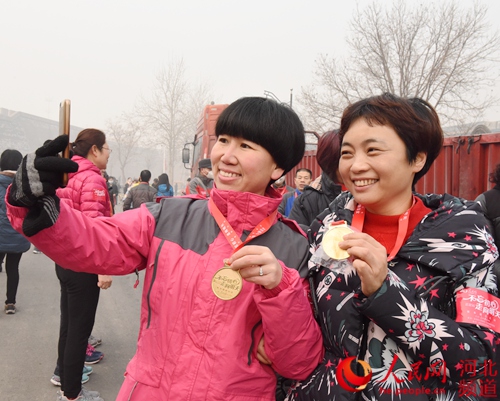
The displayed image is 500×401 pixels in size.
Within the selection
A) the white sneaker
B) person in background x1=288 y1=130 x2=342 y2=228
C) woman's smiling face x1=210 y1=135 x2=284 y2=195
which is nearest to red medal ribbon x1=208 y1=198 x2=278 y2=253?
woman's smiling face x1=210 y1=135 x2=284 y2=195

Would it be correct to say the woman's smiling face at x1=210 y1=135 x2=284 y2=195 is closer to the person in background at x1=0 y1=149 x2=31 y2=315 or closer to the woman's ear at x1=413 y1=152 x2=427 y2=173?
the woman's ear at x1=413 y1=152 x2=427 y2=173

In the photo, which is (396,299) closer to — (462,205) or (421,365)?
(421,365)

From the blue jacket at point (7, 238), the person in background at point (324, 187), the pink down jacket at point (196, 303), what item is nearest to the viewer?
the pink down jacket at point (196, 303)

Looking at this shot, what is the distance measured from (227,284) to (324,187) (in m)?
2.18

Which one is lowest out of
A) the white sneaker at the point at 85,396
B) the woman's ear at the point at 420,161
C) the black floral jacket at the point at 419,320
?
the white sneaker at the point at 85,396

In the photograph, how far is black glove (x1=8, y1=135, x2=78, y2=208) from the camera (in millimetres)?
1326

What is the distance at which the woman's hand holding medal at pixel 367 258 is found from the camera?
4.63 feet

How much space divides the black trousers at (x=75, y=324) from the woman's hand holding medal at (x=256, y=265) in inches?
101

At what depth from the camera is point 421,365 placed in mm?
1486

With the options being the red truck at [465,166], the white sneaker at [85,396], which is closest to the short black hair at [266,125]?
the red truck at [465,166]

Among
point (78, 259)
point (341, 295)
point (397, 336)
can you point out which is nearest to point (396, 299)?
point (397, 336)

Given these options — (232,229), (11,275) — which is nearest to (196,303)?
(232,229)

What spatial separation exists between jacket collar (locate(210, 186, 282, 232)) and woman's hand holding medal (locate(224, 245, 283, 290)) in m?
0.38

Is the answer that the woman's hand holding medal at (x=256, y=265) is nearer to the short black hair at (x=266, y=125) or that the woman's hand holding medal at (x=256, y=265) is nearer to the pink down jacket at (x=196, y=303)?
the pink down jacket at (x=196, y=303)
